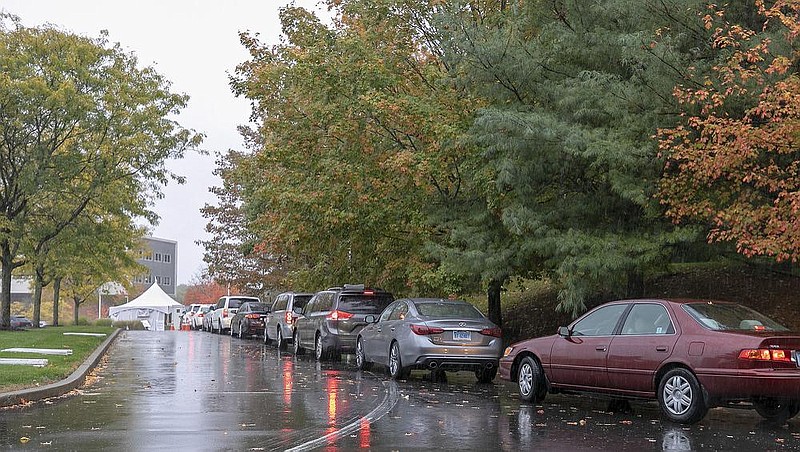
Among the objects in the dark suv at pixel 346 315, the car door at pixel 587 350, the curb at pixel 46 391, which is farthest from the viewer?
the dark suv at pixel 346 315

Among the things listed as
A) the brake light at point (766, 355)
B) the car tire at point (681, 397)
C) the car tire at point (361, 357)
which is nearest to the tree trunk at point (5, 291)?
the car tire at point (361, 357)

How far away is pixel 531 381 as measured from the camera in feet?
45.0

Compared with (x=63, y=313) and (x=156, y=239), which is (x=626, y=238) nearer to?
(x=63, y=313)

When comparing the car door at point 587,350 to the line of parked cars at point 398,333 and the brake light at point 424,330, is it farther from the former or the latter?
the brake light at point 424,330

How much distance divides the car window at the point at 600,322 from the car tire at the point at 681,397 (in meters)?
1.32

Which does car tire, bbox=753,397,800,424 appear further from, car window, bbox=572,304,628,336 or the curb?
the curb

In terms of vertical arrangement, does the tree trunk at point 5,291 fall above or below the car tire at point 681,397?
above

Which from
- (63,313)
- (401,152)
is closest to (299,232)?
(401,152)

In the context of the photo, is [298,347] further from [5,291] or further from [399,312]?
[5,291]

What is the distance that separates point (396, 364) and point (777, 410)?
769cm

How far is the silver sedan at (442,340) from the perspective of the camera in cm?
1683

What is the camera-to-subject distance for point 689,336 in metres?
11.3

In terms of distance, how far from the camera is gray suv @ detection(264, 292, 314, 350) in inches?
1112

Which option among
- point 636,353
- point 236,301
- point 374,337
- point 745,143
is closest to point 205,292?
point 236,301
